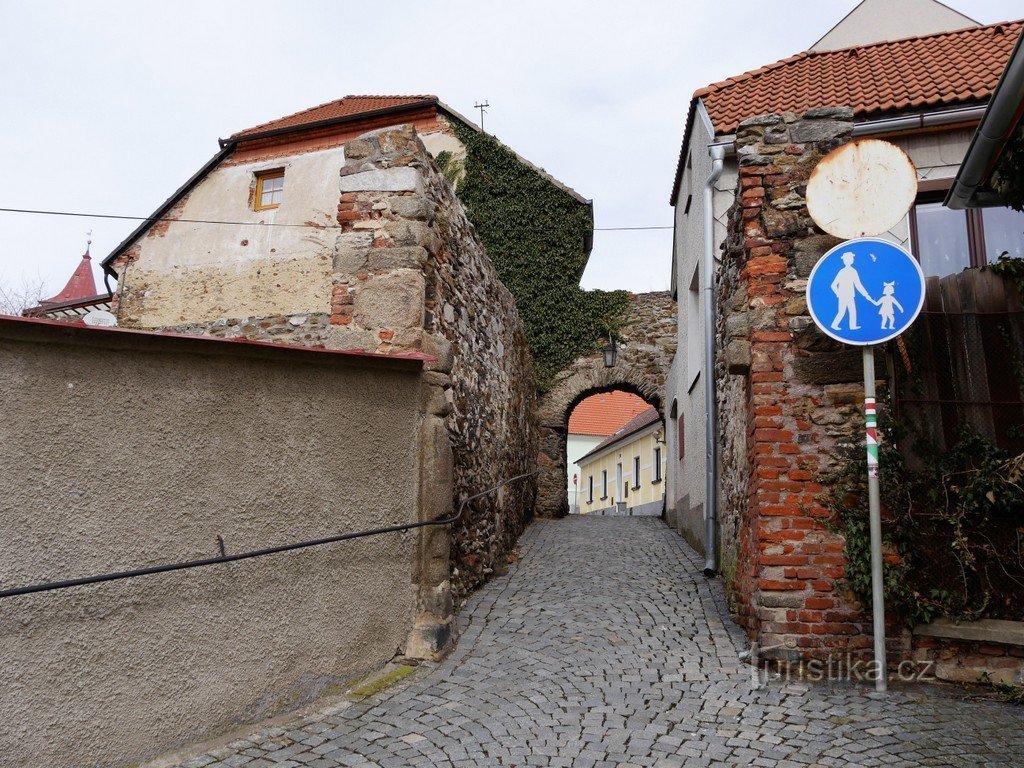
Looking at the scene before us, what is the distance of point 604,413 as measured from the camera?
Answer: 38312 millimetres

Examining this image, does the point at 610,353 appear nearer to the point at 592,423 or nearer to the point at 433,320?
the point at 433,320

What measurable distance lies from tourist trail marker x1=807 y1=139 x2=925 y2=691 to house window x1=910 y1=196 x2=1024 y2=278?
3288mm

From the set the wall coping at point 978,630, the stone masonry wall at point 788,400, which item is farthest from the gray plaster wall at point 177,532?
the wall coping at point 978,630

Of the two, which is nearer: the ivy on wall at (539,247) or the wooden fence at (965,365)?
the wooden fence at (965,365)

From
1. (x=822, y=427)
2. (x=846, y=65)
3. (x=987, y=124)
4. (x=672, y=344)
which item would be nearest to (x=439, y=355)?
(x=822, y=427)

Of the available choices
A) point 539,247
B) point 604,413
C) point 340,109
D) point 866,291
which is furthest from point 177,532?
point 604,413

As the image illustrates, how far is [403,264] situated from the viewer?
17.4 feet

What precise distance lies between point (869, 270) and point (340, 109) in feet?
49.9

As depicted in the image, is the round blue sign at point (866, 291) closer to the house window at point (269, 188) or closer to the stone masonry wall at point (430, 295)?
the stone masonry wall at point (430, 295)

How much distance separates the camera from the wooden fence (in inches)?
171

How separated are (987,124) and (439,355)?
3.45m

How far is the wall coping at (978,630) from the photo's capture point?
4.05m

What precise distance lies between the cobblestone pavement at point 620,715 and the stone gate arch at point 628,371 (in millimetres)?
9287

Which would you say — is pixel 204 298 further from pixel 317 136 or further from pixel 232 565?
pixel 232 565
